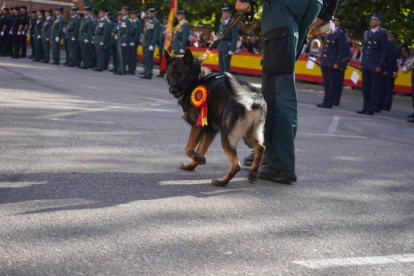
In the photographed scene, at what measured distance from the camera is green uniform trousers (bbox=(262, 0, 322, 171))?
218 inches

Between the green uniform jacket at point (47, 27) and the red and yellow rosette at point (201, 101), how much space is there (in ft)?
74.3

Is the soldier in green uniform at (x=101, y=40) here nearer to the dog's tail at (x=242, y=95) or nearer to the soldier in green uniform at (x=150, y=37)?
the soldier in green uniform at (x=150, y=37)

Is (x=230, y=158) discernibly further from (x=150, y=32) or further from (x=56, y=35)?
(x=56, y=35)

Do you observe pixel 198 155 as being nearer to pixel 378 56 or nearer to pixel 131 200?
pixel 131 200

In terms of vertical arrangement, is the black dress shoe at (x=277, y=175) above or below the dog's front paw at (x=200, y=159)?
below

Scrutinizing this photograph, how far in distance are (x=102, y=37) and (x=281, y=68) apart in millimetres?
18957

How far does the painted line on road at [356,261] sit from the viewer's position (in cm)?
353

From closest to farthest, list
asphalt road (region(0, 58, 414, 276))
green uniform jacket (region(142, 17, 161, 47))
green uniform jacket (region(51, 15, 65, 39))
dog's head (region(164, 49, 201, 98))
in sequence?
asphalt road (region(0, 58, 414, 276)) < dog's head (region(164, 49, 201, 98)) < green uniform jacket (region(142, 17, 161, 47)) < green uniform jacket (region(51, 15, 65, 39))

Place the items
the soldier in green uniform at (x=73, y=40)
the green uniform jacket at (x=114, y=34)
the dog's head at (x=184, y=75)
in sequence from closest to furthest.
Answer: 1. the dog's head at (x=184, y=75)
2. the green uniform jacket at (x=114, y=34)
3. the soldier in green uniform at (x=73, y=40)

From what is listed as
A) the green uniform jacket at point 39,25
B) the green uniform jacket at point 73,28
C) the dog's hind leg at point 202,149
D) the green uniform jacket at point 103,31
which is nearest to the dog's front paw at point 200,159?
the dog's hind leg at point 202,149

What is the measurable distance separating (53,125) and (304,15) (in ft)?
11.8

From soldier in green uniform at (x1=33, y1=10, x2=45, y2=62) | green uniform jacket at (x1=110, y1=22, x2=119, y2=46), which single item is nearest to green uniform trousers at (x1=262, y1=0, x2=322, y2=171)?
green uniform jacket at (x1=110, y1=22, x2=119, y2=46)

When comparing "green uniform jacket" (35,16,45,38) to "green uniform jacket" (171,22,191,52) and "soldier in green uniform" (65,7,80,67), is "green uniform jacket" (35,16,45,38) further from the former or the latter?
"green uniform jacket" (171,22,191,52)

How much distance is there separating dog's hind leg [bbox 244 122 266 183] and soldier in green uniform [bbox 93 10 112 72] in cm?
1894
